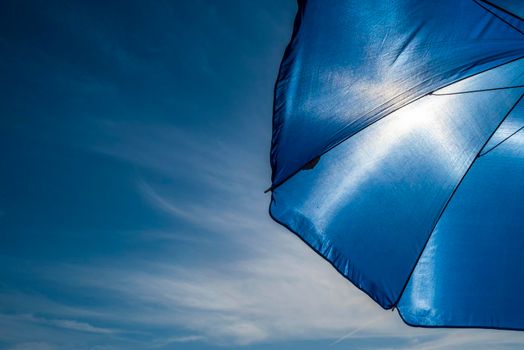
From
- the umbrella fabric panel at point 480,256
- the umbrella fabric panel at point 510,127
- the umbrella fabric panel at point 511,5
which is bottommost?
the umbrella fabric panel at point 480,256

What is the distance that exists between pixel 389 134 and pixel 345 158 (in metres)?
0.44

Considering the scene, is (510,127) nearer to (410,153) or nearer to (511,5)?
(410,153)

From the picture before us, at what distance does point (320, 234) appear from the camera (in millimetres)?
3326

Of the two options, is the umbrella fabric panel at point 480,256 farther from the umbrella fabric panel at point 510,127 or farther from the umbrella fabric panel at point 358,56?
the umbrella fabric panel at point 358,56

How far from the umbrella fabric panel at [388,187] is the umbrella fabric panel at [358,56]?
0.28m

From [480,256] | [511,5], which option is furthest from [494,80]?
[480,256]

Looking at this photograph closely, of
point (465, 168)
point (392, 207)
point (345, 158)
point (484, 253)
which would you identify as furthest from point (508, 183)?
point (345, 158)

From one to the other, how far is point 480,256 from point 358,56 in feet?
6.41

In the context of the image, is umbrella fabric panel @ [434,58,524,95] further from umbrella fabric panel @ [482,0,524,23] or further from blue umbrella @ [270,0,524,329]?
umbrella fabric panel @ [482,0,524,23]

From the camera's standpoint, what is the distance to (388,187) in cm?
345

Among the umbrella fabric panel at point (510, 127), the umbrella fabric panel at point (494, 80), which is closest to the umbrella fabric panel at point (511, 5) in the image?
the umbrella fabric panel at point (494, 80)

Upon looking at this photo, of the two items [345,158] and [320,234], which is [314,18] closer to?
[345,158]

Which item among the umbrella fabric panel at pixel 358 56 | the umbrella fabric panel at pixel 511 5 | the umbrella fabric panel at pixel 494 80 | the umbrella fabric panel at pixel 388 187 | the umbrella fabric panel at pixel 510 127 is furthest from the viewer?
the umbrella fabric panel at pixel 510 127

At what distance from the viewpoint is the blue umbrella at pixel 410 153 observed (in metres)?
3.15
